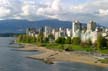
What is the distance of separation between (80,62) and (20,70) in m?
18.8


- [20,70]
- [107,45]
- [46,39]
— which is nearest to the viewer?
[20,70]

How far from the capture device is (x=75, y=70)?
204 feet

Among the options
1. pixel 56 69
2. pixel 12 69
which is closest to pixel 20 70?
pixel 12 69

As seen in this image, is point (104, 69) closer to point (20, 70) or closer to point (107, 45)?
point (20, 70)

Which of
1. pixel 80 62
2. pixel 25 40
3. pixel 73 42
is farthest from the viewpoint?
pixel 25 40

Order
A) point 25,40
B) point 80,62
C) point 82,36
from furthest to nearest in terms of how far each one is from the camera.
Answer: point 25,40
point 82,36
point 80,62

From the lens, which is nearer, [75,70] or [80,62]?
[75,70]

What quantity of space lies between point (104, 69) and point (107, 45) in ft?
174

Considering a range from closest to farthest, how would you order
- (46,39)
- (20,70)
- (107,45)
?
(20,70) < (107,45) < (46,39)

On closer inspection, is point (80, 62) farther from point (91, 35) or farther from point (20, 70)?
point (91, 35)

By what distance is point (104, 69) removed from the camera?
Result: 6350 cm

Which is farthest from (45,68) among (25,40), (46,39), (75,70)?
(25,40)

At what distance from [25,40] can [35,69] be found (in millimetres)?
134851

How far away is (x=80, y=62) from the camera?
2975 inches
